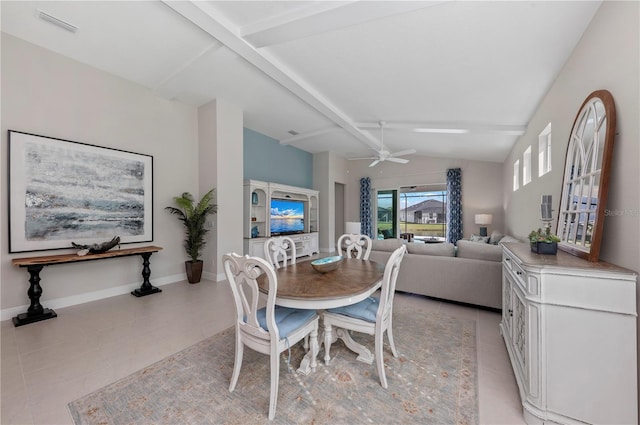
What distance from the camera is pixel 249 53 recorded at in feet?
9.84

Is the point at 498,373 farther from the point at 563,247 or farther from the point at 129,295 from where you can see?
the point at 129,295

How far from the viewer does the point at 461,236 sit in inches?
285

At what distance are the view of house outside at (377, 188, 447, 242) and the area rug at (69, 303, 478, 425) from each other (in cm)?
653

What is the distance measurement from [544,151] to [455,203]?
4165 mm

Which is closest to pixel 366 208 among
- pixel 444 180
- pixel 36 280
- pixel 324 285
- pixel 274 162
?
pixel 444 180

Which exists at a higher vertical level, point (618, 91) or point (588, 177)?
point (618, 91)

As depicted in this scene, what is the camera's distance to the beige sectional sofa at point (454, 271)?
10.3 ft

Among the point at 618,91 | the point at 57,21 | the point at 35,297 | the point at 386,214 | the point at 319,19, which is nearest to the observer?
the point at 618,91

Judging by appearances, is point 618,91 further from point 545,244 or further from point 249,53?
point 249,53

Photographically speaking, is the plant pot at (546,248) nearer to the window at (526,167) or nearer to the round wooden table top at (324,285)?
the round wooden table top at (324,285)

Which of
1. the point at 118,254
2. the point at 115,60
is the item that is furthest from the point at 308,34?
the point at 118,254

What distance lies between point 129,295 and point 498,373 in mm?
4658

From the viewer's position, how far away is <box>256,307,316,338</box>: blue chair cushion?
1729 millimetres

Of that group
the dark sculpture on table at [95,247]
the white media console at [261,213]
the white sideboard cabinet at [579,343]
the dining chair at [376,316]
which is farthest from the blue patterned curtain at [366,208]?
the white sideboard cabinet at [579,343]
